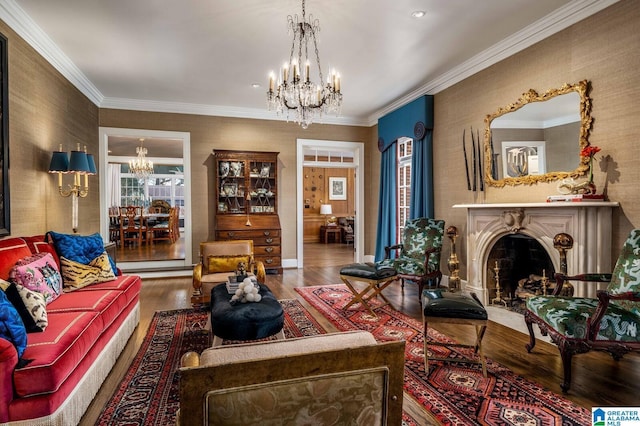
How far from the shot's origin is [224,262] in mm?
4160

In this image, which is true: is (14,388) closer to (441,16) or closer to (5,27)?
(5,27)

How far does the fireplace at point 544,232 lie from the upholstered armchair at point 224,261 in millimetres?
2497

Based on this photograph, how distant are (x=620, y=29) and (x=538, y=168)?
1.28 meters

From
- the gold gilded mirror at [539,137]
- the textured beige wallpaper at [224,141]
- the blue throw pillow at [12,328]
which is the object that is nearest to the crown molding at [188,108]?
the textured beige wallpaper at [224,141]

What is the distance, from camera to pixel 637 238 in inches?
95.6

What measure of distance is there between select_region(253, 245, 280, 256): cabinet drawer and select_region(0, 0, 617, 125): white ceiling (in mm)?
2599

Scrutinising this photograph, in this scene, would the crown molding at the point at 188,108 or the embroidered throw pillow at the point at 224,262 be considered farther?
the crown molding at the point at 188,108

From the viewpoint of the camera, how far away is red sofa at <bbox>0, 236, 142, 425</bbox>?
164cm

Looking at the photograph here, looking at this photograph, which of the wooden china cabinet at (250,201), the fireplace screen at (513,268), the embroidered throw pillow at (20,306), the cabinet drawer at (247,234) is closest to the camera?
the embroidered throw pillow at (20,306)

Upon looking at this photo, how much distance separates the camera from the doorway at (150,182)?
5.80 m

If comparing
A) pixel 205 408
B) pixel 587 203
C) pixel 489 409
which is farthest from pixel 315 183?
pixel 205 408

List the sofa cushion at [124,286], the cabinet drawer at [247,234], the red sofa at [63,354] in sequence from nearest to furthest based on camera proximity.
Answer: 1. the red sofa at [63,354]
2. the sofa cushion at [124,286]
3. the cabinet drawer at [247,234]

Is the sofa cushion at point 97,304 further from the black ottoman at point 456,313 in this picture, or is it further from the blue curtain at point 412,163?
the blue curtain at point 412,163

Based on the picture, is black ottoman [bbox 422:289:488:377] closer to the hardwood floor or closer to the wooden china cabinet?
the hardwood floor
